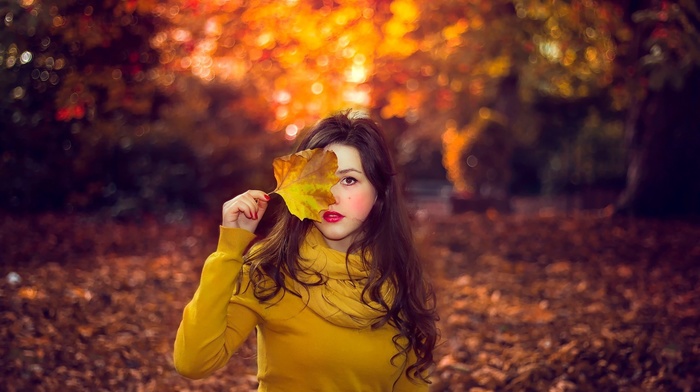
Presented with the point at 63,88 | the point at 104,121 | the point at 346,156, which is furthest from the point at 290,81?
the point at 346,156

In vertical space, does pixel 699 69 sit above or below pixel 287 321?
above

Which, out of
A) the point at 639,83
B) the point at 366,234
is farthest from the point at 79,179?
the point at 366,234

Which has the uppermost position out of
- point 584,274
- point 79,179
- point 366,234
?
point 366,234

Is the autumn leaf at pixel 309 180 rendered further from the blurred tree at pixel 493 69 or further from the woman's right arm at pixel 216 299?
the blurred tree at pixel 493 69

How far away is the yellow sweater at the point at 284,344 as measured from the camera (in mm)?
2016

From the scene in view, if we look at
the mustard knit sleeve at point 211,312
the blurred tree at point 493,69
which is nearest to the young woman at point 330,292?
the mustard knit sleeve at point 211,312

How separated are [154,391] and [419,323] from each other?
8.21 feet

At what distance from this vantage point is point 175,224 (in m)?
10.8

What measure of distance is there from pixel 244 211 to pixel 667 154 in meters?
8.54

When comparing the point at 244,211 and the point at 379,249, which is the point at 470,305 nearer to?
the point at 379,249

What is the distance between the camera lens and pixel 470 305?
6.34 m

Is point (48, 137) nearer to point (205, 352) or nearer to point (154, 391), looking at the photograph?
point (154, 391)

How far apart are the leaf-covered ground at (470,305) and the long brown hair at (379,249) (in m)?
2.23

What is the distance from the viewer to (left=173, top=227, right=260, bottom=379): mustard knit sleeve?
1986mm
